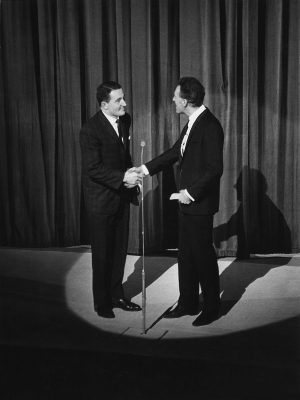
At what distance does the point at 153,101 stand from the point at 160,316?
191cm

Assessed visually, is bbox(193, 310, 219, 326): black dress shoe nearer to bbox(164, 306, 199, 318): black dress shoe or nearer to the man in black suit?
the man in black suit

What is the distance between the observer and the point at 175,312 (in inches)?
117

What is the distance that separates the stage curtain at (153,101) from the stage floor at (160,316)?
43cm

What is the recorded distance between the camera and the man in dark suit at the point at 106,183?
2.86 metres

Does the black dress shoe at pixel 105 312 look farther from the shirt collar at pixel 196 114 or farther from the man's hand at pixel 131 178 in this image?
the shirt collar at pixel 196 114

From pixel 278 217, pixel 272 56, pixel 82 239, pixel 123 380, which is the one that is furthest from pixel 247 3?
pixel 123 380

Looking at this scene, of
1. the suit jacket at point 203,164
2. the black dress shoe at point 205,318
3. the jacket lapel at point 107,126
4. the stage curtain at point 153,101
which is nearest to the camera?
the suit jacket at point 203,164

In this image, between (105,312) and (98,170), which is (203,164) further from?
(105,312)

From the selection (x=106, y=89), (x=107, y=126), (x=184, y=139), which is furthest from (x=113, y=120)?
(x=184, y=139)

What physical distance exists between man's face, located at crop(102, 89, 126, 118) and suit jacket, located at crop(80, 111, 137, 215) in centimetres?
5

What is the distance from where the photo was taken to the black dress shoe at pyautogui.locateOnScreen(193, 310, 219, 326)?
2.81 metres

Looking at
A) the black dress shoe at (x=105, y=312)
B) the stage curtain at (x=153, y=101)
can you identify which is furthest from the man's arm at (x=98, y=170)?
the stage curtain at (x=153, y=101)

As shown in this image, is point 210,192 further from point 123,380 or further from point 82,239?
point 82,239

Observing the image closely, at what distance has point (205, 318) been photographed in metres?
2.82
